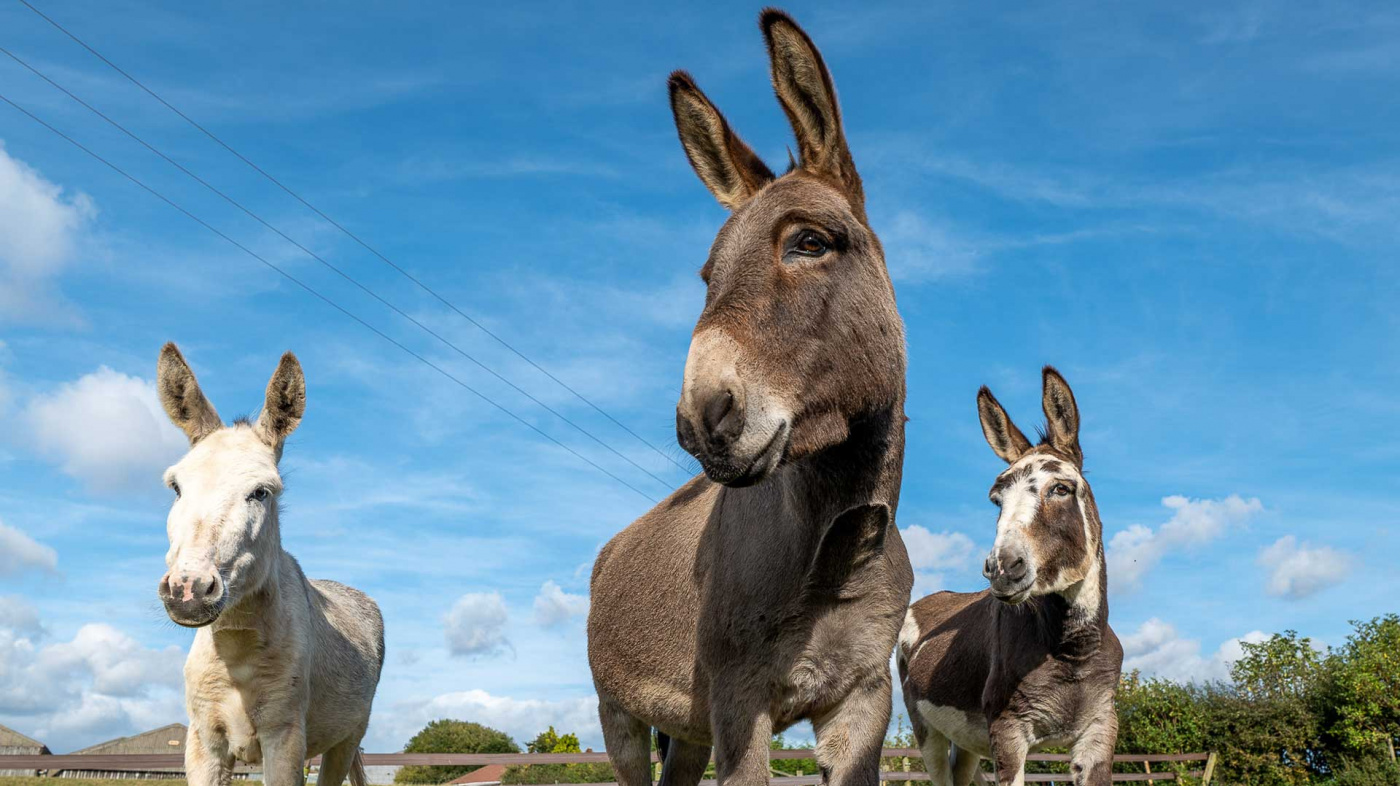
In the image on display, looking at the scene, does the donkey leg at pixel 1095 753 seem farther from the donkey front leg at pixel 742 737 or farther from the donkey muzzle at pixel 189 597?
the donkey muzzle at pixel 189 597

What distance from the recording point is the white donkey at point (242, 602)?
5.80m

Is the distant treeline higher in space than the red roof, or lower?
higher

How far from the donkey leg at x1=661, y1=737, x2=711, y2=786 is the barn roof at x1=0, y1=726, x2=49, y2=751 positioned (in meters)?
34.1

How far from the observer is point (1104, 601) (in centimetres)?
879

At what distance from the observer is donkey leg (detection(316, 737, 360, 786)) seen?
27.0 ft

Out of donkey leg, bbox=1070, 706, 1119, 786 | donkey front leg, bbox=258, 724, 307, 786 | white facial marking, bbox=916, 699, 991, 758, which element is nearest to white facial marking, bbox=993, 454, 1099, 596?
donkey leg, bbox=1070, 706, 1119, 786

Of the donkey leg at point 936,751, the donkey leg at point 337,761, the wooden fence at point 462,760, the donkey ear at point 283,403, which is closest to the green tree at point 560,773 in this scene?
the wooden fence at point 462,760

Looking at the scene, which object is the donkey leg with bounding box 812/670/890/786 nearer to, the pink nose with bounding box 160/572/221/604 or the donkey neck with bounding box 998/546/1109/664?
the pink nose with bounding box 160/572/221/604

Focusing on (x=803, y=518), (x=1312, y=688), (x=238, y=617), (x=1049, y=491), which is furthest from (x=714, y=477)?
(x=1312, y=688)

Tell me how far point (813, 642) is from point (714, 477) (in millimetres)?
1114

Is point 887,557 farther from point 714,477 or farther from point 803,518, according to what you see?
point 714,477

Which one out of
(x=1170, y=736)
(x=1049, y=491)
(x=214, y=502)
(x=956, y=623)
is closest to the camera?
(x=214, y=502)

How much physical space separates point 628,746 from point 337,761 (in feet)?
12.6

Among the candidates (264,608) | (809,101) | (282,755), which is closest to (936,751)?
(282,755)
